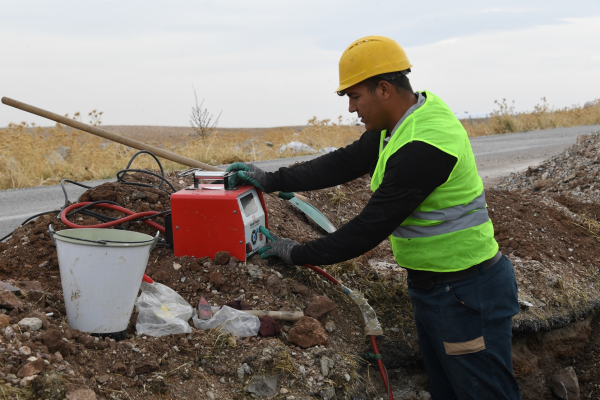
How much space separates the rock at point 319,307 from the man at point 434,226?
625 mm

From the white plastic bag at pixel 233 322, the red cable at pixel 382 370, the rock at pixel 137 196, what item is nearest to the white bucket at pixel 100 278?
the white plastic bag at pixel 233 322

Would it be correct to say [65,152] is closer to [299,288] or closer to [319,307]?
[299,288]

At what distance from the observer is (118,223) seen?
3404 mm

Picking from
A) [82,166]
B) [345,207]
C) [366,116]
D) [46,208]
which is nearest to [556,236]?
[345,207]

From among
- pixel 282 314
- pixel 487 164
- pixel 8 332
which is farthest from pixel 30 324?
pixel 487 164

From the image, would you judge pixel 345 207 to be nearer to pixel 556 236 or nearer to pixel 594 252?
pixel 556 236

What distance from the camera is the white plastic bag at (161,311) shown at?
2.69m

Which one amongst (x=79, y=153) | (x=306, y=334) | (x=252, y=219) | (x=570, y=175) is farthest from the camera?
(x=79, y=153)

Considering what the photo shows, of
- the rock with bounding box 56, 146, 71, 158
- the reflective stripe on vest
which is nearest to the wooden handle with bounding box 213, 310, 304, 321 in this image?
the reflective stripe on vest

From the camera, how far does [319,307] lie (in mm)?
3232

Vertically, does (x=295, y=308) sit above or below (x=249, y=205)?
below

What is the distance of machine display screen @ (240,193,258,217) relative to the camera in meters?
3.29

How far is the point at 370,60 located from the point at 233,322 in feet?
5.24

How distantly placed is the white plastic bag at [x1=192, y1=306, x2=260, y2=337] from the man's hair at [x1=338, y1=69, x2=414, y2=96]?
144 centimetres
